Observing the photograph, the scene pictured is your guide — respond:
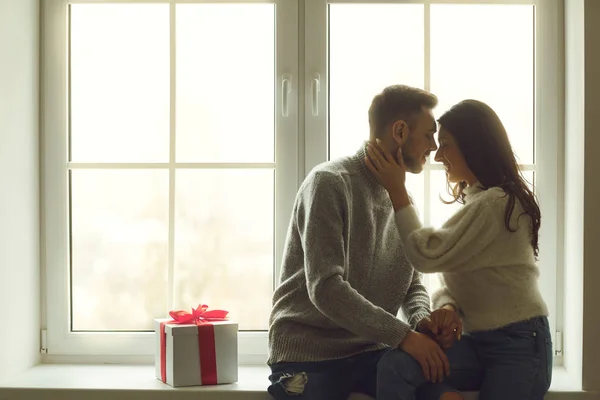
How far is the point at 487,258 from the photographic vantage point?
1927 millimetres

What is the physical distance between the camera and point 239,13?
241cm

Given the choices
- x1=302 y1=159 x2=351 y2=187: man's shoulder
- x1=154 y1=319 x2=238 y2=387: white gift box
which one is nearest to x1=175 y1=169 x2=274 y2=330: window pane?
x1=154 y1=319 x2=238 y2=387: white gift box

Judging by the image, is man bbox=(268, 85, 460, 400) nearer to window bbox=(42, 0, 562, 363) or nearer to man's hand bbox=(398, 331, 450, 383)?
man's hand bbox=(398, 331, 450, 383)

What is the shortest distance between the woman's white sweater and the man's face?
152 millimetres

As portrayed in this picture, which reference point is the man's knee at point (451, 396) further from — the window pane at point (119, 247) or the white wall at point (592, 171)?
the window pane at point (119, 247)

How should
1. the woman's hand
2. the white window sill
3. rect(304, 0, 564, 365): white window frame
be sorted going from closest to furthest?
the woman's hand, the white window sill, rect(304, 0, 564, 365): white window frame

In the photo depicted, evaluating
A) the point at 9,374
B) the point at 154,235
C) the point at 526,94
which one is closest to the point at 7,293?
the point at 9,374

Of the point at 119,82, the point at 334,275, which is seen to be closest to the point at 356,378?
the point at 334,275

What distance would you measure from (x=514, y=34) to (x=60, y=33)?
1322 mm

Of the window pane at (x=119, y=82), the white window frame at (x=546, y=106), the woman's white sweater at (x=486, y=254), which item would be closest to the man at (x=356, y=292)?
the woman's white sweater at (x=486, y=254)

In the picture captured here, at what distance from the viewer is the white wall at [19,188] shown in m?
2.21

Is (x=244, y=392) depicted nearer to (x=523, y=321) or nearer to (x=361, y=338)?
(x=361, y=338)

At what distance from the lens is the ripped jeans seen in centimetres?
185

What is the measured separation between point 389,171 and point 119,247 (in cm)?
89
